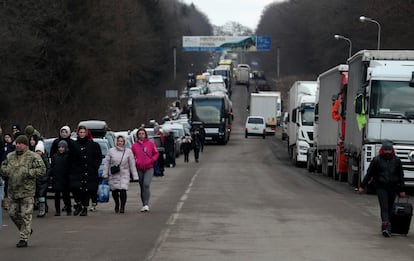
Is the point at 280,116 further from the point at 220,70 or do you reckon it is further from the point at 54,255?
the point at 54,255

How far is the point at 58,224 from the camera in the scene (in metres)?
17.2

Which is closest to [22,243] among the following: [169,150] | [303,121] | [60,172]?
[60,172]

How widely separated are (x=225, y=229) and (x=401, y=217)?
10.0ft

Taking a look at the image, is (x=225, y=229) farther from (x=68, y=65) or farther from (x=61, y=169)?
(x=68, y=65)

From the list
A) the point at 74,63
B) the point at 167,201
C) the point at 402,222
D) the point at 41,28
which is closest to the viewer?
the point at 402,222

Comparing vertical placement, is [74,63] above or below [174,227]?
above

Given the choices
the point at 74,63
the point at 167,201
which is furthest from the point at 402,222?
the point at 74,63

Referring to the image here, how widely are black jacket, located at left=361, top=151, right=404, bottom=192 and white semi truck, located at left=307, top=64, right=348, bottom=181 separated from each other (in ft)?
49.3

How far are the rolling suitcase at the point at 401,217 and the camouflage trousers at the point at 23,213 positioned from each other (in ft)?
20.3

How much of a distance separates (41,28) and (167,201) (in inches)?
1428

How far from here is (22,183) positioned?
1398 centimetres

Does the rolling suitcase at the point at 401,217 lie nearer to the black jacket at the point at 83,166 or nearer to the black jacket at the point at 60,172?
the black jacket at the point at 83,166

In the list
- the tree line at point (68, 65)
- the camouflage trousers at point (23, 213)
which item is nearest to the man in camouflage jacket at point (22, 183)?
the camouflage trousers at point (23, 213)

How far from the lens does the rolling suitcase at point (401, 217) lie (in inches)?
615
